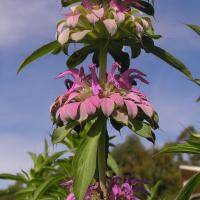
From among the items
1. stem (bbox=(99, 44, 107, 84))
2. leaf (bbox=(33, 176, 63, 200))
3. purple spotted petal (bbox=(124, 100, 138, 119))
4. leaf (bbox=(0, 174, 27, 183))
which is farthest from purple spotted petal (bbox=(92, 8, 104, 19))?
leaf (bbox=(0, 174, 27, 183))

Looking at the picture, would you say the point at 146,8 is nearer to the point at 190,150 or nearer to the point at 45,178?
the point at 190,150

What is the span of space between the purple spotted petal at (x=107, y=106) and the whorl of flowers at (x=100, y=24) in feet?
0.86

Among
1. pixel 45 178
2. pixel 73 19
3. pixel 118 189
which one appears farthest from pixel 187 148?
pixel 45 178

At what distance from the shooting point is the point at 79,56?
2.37m

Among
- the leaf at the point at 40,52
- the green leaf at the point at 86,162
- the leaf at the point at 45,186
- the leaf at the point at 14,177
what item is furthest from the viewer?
the leaf at the point at 14,177

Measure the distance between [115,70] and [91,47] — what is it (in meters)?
0.18

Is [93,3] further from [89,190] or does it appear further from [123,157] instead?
[123,157]

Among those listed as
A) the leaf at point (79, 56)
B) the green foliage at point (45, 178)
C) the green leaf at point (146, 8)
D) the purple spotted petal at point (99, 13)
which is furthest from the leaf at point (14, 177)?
the purple spotted petal at point (99, 13)

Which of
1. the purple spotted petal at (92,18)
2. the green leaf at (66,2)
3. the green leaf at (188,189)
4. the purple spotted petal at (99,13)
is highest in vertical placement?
the green leaf at (66,2)

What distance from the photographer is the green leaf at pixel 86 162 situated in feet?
6.19

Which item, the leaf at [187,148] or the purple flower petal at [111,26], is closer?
the purple flower petal at [111,26]

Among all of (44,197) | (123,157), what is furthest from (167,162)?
(44,197)

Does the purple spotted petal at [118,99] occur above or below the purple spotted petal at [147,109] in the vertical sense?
above

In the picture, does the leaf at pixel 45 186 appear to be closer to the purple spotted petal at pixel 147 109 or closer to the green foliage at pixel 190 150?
the green foliage at pixel 190 150
